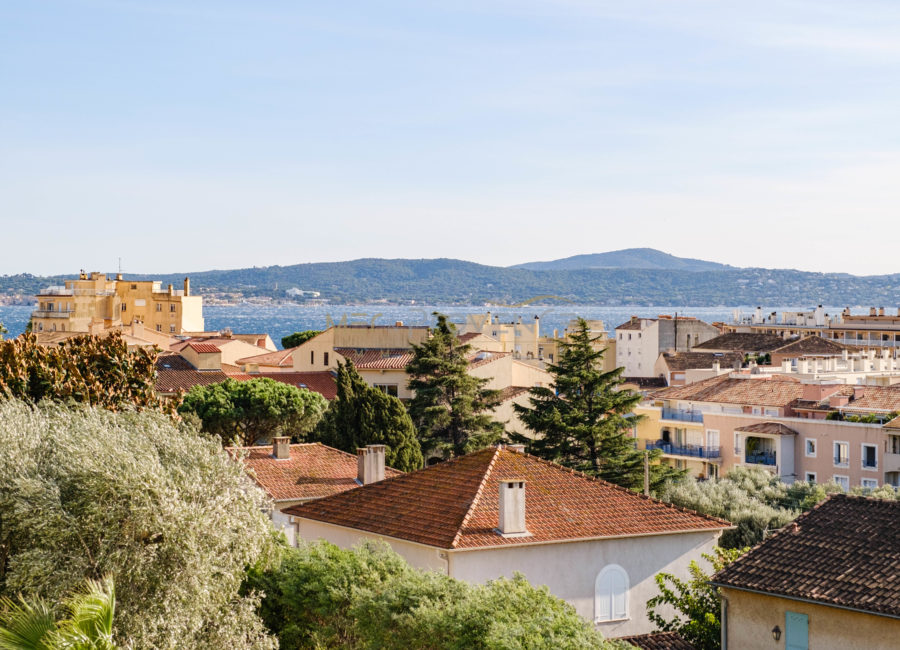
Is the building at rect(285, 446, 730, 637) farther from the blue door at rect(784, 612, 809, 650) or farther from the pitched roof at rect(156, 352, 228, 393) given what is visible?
the pitched roof at rect(156, 352, 228, 393)

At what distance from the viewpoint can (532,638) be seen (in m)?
16.1

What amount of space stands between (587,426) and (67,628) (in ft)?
104

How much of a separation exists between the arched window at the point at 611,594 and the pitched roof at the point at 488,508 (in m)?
0.73

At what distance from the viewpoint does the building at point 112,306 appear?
134250 mm

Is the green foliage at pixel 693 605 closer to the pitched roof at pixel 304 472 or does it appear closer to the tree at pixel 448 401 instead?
the pitched roof at pixel 304 472

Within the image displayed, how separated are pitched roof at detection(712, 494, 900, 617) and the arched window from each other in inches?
141

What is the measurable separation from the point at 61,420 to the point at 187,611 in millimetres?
5352

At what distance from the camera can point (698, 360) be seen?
303ft

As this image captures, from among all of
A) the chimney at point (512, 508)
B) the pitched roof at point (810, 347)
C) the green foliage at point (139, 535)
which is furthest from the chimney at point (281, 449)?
the pitched roof at point (810, 347)

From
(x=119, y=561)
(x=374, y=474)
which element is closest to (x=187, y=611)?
(x=119, y=561)

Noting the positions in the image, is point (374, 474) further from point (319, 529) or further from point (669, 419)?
point (669, 419)

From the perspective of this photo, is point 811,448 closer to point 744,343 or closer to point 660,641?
point 660,641

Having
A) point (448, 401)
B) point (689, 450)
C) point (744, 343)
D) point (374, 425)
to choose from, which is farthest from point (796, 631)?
point (744, 343)

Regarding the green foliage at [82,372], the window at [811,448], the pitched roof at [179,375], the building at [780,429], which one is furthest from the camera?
the pitched roof at [179,375]
